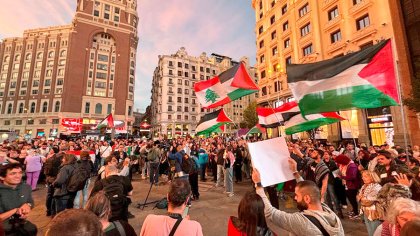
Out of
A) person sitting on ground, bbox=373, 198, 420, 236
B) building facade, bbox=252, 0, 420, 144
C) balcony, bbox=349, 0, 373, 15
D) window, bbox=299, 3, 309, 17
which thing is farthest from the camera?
window, bbox=299, 3, 309, 17

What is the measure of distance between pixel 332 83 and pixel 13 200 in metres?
6.86

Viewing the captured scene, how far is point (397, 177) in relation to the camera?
3.43 metres

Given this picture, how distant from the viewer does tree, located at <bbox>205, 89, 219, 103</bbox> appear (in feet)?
26.8

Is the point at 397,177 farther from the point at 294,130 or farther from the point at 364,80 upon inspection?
the point at 294,130

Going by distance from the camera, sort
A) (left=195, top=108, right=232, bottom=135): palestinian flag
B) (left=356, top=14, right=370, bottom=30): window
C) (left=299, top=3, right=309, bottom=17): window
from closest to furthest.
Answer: (left=195, top=108, right=232, bottom=135): palestinian flag < (left=356, top=14, right=370, bottom=30): window < (left=299, top=3, right=309, bottom=17): window

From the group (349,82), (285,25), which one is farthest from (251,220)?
(285,25)

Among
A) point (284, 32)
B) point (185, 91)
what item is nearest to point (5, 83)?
point (185, 91)

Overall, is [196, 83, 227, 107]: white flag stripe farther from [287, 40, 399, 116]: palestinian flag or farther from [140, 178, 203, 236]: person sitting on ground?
[140, 178, 203, 236]: person sitting on ground

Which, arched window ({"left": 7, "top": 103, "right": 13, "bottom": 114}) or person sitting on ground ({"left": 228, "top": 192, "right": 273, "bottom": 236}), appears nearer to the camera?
person sitting on ground ({"left": 228, "top": 192, "right": 273, "bottom": 236})

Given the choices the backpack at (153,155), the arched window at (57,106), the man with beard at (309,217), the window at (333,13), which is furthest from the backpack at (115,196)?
the arched window at (57,106)

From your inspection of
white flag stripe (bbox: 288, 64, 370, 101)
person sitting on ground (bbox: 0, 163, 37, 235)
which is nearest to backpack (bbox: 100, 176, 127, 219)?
person sitting on ground (bbox: 0, 163, 37, 235)

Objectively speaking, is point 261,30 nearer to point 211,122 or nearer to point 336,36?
point 336,36

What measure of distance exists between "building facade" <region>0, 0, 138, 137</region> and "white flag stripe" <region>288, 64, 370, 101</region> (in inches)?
2104

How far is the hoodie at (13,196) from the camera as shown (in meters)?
2.91
